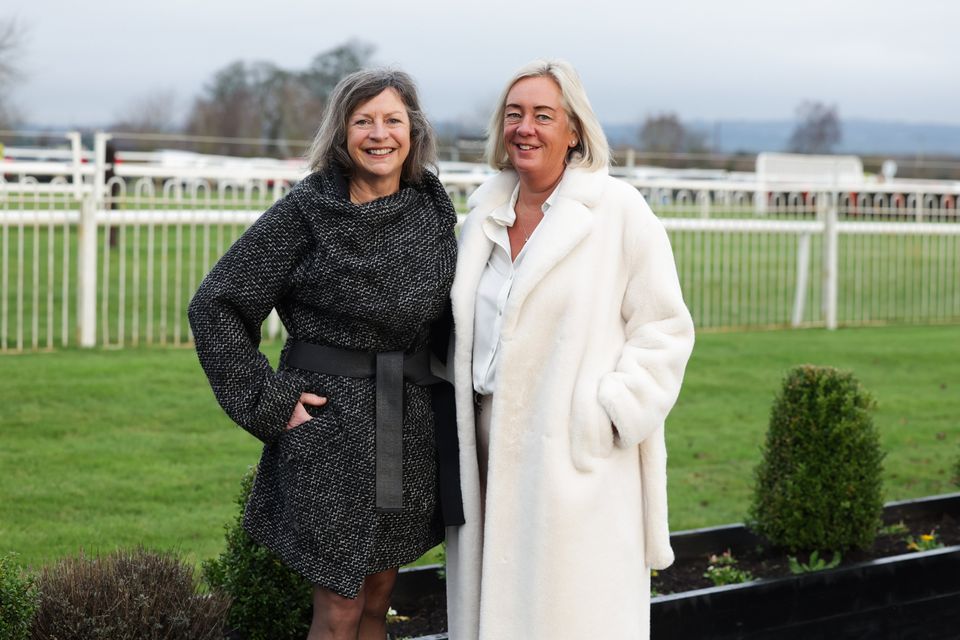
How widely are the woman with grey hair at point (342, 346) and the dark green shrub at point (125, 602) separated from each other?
38 centimetres

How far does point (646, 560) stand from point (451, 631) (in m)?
0.64

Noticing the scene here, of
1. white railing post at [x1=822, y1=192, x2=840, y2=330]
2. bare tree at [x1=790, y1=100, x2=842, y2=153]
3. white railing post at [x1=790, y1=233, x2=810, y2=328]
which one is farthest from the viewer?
bare tree at [x1=790, y1=100, x2=842, y2=153]

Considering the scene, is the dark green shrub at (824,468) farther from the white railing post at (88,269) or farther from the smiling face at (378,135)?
the white railing post at (88,269)

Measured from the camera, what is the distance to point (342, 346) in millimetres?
3344

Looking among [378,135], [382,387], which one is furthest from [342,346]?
[378,135]

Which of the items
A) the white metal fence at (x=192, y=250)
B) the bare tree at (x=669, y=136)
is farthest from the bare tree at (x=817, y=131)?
the white metal fence at (x=192, y=250)

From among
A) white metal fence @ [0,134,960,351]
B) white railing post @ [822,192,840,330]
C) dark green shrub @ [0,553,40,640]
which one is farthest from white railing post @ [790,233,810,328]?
dark green shrub @ [0,553,40,640]

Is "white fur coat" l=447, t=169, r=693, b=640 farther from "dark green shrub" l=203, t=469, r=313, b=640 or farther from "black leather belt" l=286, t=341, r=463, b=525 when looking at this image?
"dark green shrub" l=203, t=469, r=313, b=640

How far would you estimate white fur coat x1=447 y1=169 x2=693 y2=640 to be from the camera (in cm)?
338

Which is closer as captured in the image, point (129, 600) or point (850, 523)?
point (129, 600)

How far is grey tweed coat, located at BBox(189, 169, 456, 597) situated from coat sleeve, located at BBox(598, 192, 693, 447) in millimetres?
534

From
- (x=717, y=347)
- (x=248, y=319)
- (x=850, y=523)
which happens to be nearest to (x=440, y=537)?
(x=248, y=319)

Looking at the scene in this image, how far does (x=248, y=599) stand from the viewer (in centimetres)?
395

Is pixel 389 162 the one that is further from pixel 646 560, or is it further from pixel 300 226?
pixel 646 560
